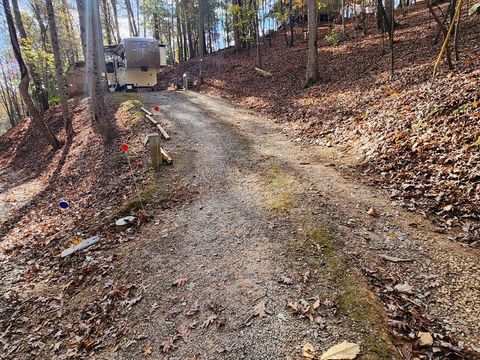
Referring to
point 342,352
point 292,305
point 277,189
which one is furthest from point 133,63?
point 342,352

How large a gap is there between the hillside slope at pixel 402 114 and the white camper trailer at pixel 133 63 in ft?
23.5

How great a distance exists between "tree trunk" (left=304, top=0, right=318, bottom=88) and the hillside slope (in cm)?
53

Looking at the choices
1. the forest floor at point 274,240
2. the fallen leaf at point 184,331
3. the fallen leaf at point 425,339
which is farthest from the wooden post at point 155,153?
the fallen leaf at point 425,339

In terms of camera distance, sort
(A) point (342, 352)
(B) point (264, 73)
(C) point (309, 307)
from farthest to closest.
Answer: (B) point (264, 73), (C) point (309, 307), (A) point (342, 352)

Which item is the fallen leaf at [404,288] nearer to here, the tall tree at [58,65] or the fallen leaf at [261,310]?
the fallen leaf at [261,310]

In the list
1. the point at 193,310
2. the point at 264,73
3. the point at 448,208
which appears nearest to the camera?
the point at 193,310

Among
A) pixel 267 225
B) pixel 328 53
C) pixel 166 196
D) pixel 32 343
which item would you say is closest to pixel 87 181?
pixel 166 196

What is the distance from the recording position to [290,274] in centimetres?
422

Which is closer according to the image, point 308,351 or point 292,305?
point 308,351

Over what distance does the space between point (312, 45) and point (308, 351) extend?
42.8ft

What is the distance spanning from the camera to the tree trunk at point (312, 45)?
42.5ft

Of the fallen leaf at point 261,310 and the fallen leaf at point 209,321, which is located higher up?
the fallen leaf at point 261,310

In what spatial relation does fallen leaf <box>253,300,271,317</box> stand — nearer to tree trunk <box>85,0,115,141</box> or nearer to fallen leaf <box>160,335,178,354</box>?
fallen leaf <box>160,335,178,354</box>

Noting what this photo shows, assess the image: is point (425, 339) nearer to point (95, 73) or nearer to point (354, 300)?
point (354, 300)
